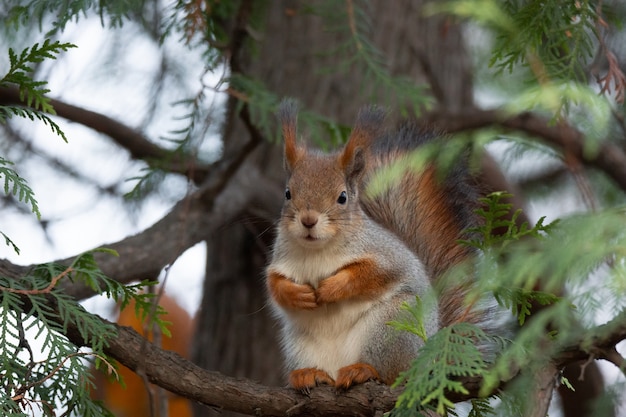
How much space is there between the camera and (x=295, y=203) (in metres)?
1.96

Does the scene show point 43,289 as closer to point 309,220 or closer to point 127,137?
point 309,220

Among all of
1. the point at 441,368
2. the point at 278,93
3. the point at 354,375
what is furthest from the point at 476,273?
the point at 278,93

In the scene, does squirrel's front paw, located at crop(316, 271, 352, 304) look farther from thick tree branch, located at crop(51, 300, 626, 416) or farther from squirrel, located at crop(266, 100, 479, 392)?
thick tree branch, located at crop(51, 300, 626, 416)

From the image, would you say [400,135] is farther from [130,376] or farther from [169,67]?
[130,376]

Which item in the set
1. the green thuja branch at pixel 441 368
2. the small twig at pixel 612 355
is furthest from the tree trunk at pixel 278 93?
the small twig at pixel 612 355

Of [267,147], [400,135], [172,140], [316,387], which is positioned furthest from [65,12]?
[267,147]

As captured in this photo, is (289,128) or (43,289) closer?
(43,289)

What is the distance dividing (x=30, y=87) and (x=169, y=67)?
5.54 feet

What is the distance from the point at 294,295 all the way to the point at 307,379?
208 millimetres

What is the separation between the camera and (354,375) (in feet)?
5.81

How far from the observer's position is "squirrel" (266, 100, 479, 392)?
1.86 metres

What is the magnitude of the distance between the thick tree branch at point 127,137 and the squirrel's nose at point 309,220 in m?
0.79

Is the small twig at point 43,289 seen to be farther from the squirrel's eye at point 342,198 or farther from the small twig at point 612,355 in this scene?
the small twig at point 612,355

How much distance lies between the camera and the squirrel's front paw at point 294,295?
1908mm
